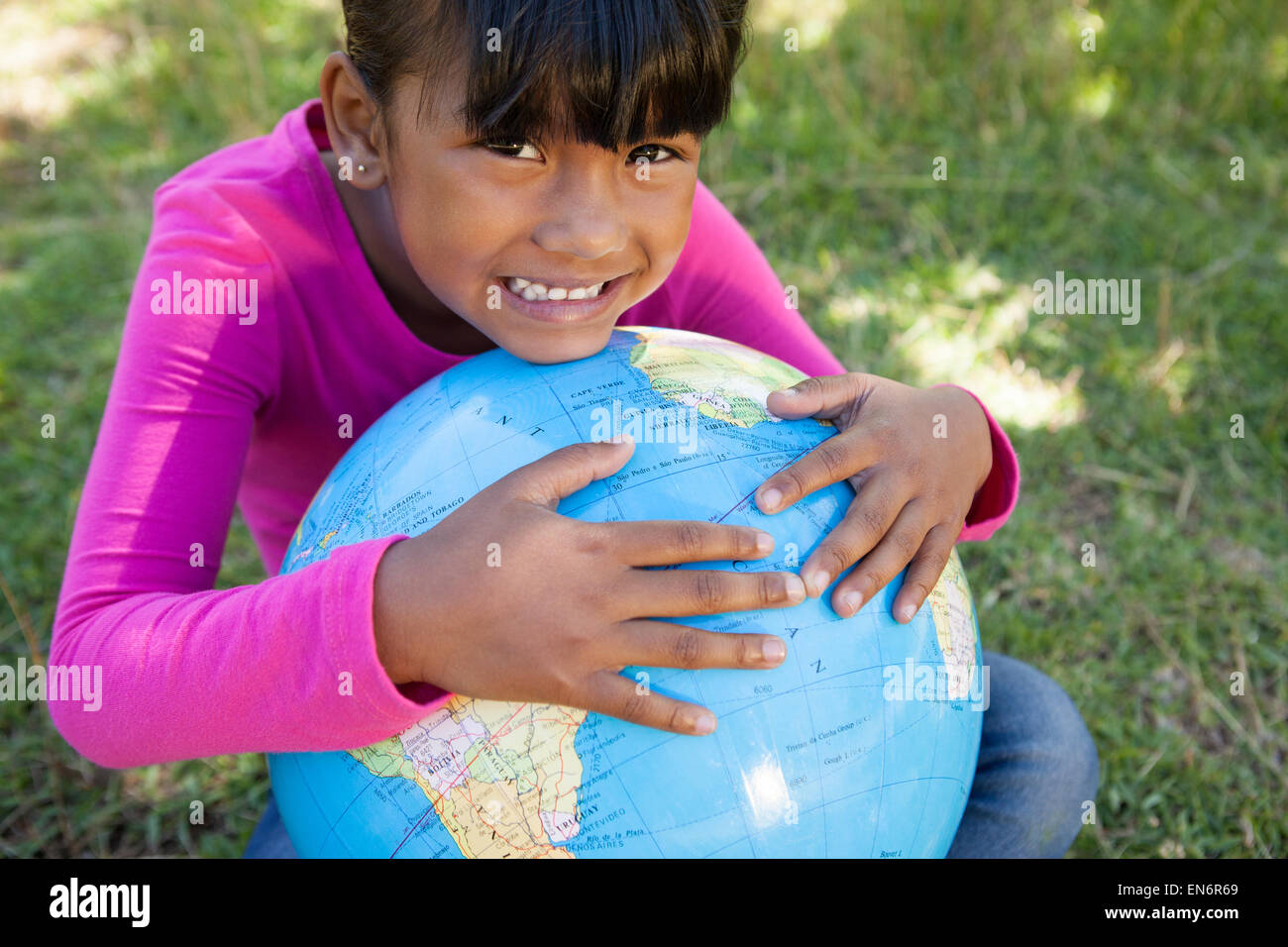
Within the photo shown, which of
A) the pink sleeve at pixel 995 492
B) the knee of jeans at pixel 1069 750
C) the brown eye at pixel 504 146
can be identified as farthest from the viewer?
the knee of jeans at pixel 1069 750

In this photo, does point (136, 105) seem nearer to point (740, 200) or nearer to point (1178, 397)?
point (740, 200)

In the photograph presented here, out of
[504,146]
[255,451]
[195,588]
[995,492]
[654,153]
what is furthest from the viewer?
[255,451]

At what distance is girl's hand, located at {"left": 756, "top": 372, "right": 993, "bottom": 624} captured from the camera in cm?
171

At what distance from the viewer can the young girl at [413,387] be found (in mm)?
1588

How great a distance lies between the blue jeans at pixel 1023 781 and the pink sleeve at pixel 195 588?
64 cm

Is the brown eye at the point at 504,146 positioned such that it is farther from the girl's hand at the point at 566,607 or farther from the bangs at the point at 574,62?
the girl's hand at the point at 566,607

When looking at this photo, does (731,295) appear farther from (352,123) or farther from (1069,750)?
(1069,750)

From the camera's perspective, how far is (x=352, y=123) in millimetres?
2025

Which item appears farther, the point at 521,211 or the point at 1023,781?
the point at 1023,781

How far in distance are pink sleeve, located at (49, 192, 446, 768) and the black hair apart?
566 millimetres

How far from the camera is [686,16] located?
1.69 metres

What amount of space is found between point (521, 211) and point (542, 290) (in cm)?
18
